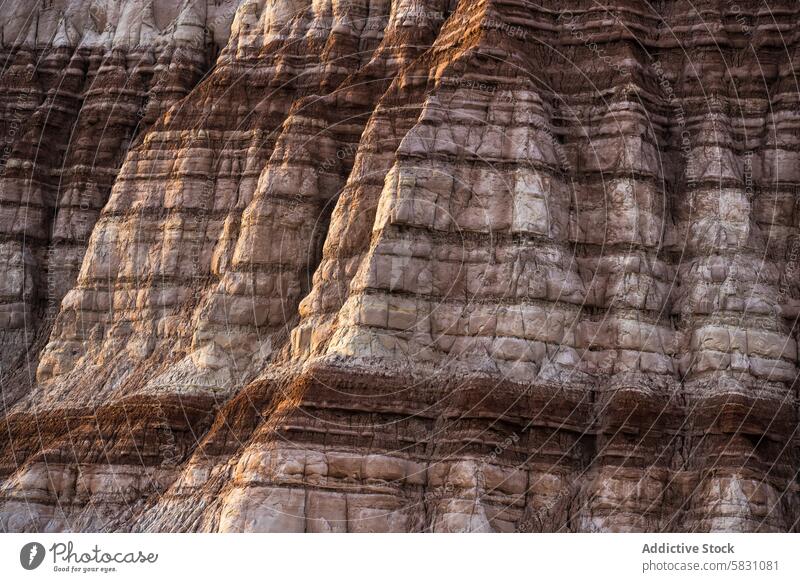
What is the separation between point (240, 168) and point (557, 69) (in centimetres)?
1939

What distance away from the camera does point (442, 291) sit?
107 m

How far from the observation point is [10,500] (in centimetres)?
11375

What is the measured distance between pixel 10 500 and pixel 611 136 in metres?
34.3

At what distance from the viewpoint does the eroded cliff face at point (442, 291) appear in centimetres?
10181

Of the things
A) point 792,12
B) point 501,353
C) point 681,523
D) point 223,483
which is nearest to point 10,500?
point 223,483

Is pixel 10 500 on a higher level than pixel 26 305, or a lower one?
lower

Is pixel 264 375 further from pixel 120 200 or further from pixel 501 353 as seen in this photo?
pixel 120 200

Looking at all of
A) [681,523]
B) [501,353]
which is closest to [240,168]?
[501,353]

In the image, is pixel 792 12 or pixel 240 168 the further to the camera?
pixel 240 168

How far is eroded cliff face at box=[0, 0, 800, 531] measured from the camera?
102 m
